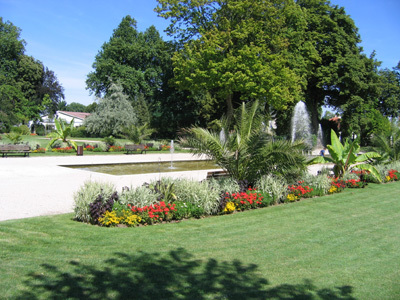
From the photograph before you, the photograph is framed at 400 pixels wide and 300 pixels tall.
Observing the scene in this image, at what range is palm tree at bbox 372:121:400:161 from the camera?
15.9m

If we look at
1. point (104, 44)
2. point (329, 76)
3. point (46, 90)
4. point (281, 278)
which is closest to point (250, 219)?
point (281, 278)

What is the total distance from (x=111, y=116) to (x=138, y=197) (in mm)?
31324

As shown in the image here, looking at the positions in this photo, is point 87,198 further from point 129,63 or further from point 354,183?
point 129,63

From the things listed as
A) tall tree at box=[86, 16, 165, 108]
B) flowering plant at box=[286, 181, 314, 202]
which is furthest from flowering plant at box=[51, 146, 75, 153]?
tall tree at box=[86, 16, 165, 108]

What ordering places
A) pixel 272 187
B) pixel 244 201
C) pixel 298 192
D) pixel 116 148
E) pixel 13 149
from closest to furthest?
pixel 244 201
pixel 272 187
pixel 298 192
pixel 13 149
pixel 116 148

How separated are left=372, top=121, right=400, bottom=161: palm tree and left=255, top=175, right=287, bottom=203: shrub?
838 centimetres

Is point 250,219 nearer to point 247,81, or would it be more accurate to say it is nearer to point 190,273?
point 190,273

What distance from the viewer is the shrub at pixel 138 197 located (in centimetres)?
710

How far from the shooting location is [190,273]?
4398 millimetres

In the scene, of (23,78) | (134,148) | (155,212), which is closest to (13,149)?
(134,148)

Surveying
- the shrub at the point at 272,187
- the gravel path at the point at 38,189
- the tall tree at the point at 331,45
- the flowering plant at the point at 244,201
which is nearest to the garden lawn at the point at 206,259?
the flowering plant at the point at 244,201

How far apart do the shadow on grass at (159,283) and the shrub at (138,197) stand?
238 centimetres

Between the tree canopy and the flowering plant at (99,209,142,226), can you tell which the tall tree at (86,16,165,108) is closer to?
the tree canopy

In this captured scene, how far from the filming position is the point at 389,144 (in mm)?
16938
